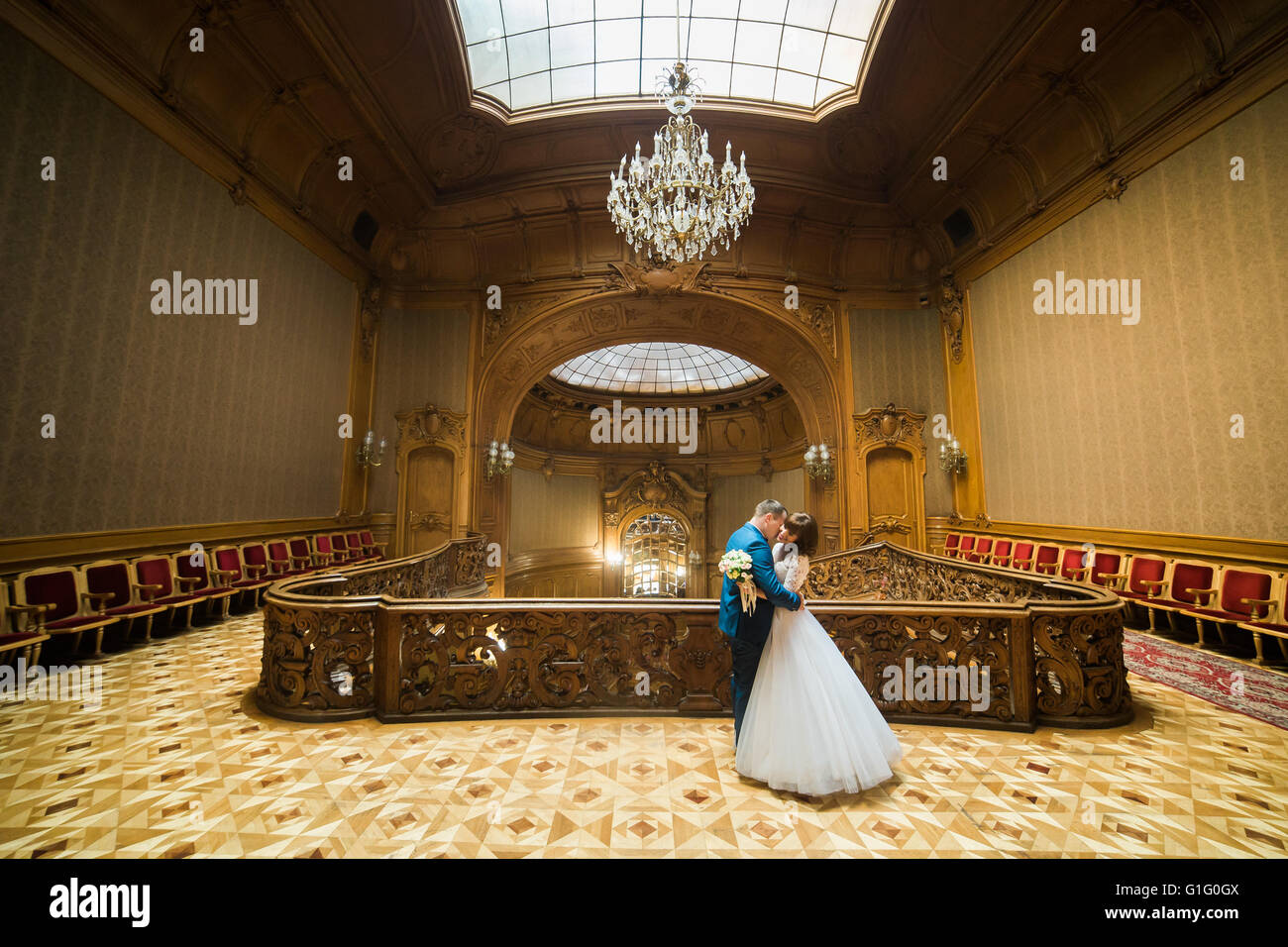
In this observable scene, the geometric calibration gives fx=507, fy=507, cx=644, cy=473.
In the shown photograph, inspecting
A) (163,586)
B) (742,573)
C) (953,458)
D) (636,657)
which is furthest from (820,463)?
(163,586)

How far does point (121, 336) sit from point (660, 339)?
948 centimetres

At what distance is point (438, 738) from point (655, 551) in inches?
616

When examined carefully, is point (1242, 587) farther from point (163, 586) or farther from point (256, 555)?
point (256, 555)

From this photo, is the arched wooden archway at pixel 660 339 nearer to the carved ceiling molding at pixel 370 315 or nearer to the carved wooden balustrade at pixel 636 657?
the carved ceiling molding at pixel 370 315

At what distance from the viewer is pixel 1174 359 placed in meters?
6.18

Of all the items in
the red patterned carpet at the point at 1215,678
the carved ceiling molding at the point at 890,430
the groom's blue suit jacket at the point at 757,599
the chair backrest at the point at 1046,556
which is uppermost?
the carved ceiling molding at the point at 890,430

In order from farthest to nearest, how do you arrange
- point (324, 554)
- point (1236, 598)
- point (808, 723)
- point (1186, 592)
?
point (324, 554)
point (1186, 592)
point (1236, 598)
point (808, 723)

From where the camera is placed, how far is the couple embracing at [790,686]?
2473mm

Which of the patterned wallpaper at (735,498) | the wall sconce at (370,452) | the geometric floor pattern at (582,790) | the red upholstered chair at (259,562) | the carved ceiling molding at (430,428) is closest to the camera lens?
the geometric floor pattern at (582,790)

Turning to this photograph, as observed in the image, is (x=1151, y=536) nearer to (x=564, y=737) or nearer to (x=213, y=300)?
(x=564, y=737)

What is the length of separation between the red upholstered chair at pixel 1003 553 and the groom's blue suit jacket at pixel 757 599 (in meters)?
7.65

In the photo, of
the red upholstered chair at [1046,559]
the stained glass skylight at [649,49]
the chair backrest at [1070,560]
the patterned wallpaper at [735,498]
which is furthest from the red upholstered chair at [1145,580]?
the patterned wallpaper at [735,498]

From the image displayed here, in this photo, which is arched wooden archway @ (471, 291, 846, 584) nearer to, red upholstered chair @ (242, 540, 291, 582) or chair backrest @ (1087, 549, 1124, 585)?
red upholstered chair @ (242, 540, 291, 582)

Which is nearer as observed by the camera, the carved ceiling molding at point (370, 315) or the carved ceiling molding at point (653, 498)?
the carved ceiling molding at point (370, 315)
